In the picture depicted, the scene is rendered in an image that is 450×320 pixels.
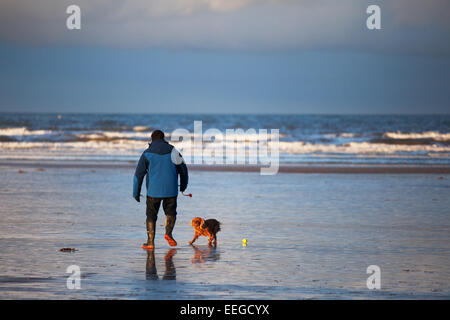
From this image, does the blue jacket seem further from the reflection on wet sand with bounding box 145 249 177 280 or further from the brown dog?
the reflection on wet sand with bounding box 145 249 177 280

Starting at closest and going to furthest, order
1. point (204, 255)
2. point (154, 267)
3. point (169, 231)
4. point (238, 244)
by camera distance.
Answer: point (154, 267) < point (204, 255) < point (169, 231) < point (238, 244)

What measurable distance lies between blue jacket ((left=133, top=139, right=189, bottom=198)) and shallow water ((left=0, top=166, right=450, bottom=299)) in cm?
89

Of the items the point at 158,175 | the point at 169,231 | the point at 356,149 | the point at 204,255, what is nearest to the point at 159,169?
the point at 158,175

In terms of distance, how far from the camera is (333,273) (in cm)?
803

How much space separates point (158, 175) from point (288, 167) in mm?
16764

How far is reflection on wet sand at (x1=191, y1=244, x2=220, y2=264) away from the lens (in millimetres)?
8875

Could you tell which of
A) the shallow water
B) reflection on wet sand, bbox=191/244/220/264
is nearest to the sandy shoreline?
the shallow water

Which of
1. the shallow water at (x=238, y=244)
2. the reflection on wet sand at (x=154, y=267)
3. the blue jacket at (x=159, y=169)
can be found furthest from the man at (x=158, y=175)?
the shallow water at (x=238, y=244)

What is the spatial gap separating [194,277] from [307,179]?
13.8 meters

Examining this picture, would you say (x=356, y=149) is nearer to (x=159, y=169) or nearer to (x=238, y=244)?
(x=238, y=244)

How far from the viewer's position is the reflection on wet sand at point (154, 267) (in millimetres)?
7781

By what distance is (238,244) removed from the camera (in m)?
10.1
